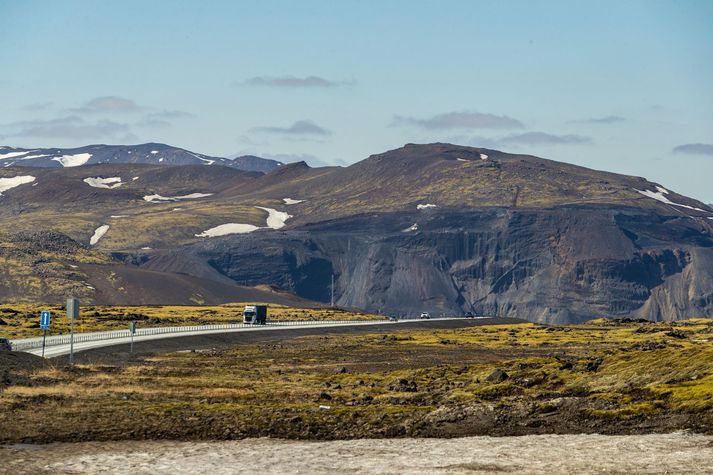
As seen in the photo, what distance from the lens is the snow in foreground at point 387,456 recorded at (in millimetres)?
35812

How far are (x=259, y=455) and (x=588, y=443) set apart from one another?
11.0 m

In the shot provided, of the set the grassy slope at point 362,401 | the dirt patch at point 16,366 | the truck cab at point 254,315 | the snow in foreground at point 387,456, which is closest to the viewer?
the snow in foreground at point 387,456

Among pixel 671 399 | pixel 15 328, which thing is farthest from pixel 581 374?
pixel 15 328

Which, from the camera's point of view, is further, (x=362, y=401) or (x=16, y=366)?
(x=16, y=366)

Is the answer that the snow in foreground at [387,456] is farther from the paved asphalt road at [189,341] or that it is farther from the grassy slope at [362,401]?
the paved asphalt road at [189,341]

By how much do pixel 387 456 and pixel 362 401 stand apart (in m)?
16.4

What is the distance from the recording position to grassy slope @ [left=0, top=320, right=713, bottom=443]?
43.3m

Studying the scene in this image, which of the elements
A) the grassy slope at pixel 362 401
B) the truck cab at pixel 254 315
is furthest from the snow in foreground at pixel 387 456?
the truck cab at pixel 254 315

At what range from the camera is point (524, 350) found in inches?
5143

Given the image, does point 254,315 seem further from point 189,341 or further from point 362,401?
point 362,401

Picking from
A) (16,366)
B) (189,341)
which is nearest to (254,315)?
(189,341)

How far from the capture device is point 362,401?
54750mm

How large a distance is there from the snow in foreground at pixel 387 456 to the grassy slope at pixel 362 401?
1.80 m

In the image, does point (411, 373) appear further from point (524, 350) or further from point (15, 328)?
point (15, 328)
